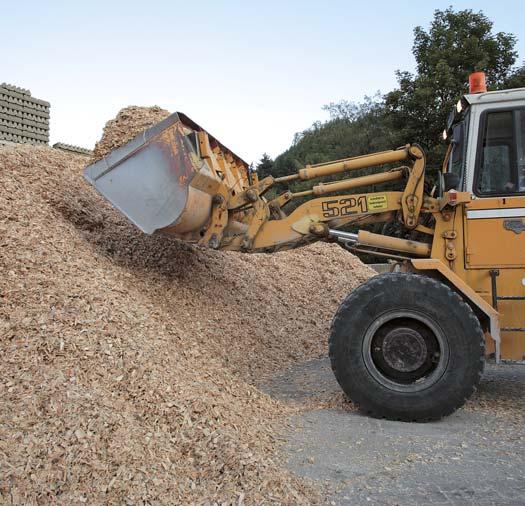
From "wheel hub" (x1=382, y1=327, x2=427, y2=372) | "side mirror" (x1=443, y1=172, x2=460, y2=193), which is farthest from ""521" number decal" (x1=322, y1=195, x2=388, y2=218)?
"wheel hub" (x1=382, y1=327, x2=427, y2=372)

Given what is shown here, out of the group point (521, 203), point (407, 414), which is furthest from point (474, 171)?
point (407, 414)

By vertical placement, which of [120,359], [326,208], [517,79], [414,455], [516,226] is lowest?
[414,455]

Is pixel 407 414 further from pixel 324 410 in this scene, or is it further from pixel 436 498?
pixel 436 498

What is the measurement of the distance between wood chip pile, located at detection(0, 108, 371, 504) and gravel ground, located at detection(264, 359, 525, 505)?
0.86 feet

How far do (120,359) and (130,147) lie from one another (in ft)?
7.15

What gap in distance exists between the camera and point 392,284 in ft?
16.3

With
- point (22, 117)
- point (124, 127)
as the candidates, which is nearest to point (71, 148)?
point (22, 117)

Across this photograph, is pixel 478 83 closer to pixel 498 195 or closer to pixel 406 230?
pixel 498 195

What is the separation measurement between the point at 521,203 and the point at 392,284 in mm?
1320

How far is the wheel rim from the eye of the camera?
491 cm

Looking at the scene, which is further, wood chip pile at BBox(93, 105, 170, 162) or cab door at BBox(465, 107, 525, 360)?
wood chip pile at BBox(93, 105, 170, 162)

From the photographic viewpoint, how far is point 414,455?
4.01m

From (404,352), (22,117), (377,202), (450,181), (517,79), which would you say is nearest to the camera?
(404,352)

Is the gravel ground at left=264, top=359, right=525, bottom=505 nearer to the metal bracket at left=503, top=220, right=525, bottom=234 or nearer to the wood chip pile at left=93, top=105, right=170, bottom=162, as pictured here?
the metal bracket at left=503, top=220, right=525, bottom=234
